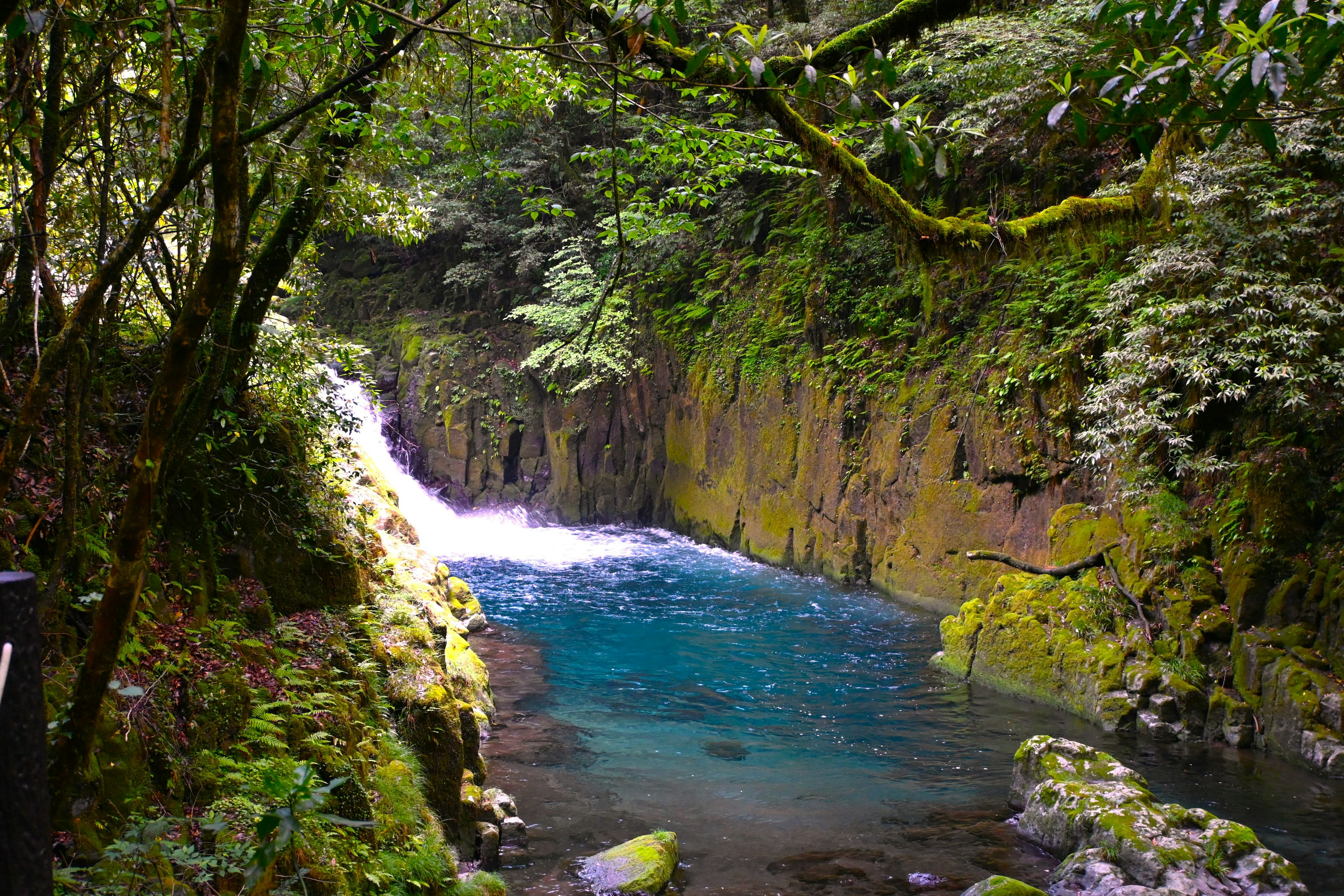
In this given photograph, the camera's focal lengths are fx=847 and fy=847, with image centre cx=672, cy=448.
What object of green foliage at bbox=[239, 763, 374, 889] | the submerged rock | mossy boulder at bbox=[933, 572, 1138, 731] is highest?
green foliage at bbox=[239, 763, 374, 889]

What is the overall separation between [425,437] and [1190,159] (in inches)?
716

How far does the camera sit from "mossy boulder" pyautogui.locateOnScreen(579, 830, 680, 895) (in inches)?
201

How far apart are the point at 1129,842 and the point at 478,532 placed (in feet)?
55.7

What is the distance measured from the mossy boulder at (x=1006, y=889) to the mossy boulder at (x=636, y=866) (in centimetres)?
185

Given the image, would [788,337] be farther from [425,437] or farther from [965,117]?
[425,437]

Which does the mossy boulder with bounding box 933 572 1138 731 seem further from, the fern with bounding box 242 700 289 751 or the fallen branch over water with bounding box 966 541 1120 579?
the fern with bounding box 242 700 289 751

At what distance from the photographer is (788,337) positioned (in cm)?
1578

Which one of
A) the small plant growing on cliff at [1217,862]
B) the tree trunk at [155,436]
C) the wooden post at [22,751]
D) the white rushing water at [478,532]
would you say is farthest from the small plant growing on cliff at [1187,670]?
the white rushing water at [478,532]

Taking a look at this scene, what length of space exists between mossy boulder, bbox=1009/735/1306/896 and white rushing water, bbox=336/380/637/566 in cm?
1149

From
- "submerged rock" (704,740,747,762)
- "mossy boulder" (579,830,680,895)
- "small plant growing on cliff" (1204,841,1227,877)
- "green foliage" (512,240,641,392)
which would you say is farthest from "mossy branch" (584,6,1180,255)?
"green foliage" (512,240,641,392)

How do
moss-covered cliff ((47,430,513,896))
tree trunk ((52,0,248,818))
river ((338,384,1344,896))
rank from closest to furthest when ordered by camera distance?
tree trunk ((52,0,248,818)), moss-covered cliff ((47,430,513,896)), river ((338,384,1344,896))

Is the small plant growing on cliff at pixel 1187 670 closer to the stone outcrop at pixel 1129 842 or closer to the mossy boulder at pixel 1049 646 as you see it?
the mossy boulder at pixel 1049 646

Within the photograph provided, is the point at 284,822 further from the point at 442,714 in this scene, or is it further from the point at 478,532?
the point at 478,532

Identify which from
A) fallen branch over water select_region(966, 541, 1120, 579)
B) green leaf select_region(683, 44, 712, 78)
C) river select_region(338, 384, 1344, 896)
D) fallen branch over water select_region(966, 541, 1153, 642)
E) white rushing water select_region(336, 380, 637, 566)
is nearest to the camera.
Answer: green leaf select_region(683, 44, 712, 78)
